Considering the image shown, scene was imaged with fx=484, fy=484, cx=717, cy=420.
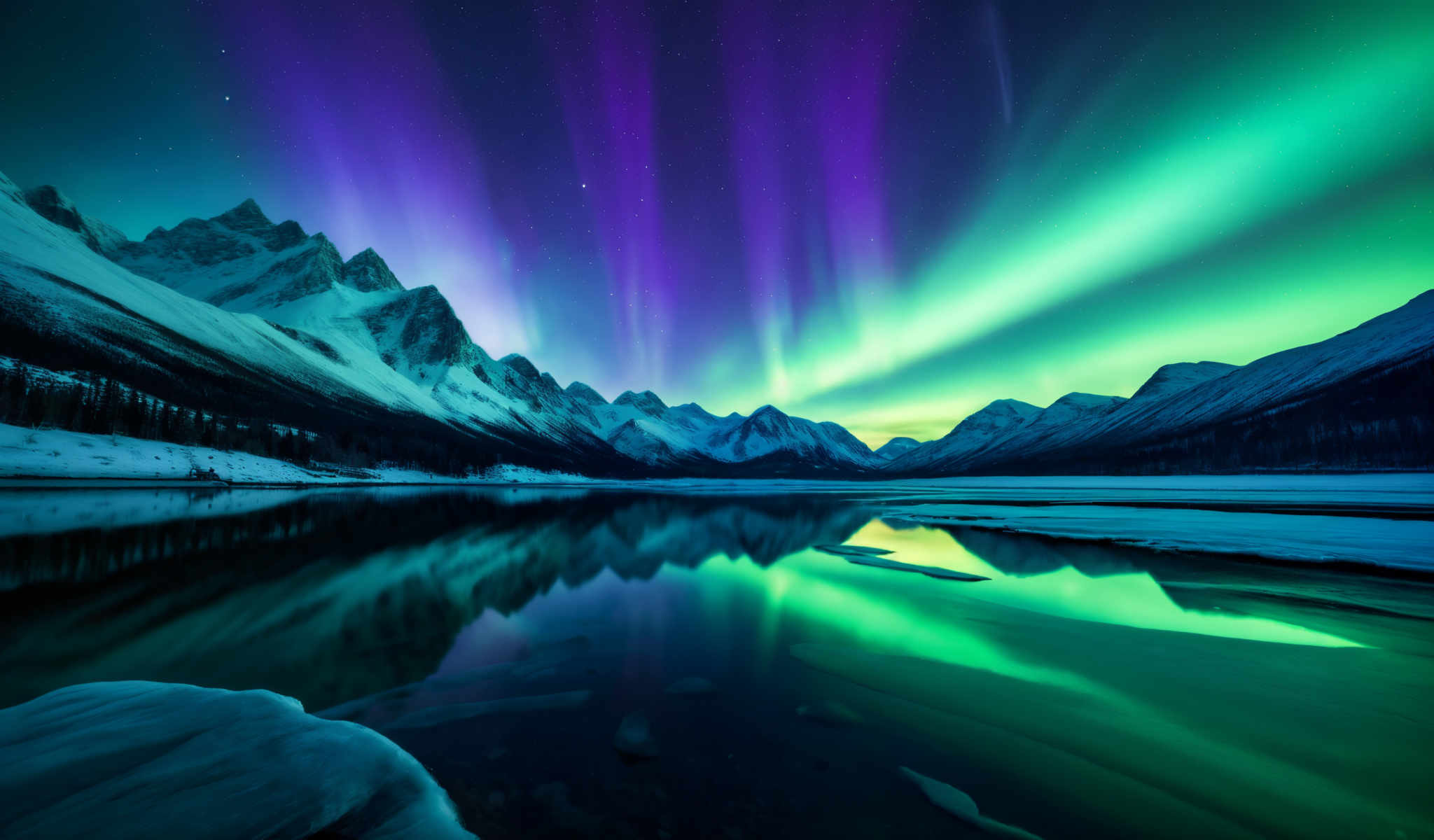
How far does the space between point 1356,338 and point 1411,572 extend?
283020 millimetres

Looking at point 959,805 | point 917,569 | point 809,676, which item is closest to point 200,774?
point 959,805

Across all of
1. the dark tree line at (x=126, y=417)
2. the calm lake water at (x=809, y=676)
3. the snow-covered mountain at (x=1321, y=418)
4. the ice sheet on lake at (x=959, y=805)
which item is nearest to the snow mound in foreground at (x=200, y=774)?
the calm lake water at (x=809, y=676)

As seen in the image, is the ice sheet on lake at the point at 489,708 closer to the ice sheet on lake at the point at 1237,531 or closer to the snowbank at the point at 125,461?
the ice sheet on lake at the point at 1237,531

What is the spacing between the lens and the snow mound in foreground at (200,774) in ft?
14.4

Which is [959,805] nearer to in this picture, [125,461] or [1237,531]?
[1237,531]

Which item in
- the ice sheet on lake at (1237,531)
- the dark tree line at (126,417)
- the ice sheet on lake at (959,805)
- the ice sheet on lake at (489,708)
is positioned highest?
the dark tree line at (126,417)

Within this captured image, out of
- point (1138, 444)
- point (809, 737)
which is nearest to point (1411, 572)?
point (809, 737)

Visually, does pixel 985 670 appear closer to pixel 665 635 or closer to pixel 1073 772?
pixel 1073 772

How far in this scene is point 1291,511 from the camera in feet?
136

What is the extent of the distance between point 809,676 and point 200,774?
8884 millimetres

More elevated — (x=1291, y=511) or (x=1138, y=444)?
(x=1138, y=444)

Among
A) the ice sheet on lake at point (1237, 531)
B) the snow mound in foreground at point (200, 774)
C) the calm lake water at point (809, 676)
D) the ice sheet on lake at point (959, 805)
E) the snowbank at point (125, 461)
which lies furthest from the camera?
the snowbank at point (125, 461)

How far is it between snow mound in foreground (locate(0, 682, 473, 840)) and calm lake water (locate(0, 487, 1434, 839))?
2.82 feet

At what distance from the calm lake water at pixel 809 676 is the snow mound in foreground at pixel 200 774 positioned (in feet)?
2.82
